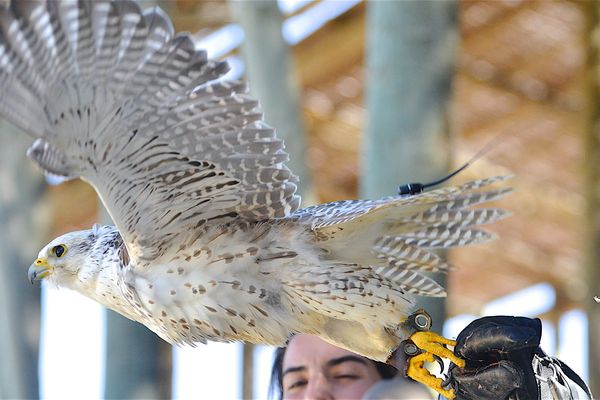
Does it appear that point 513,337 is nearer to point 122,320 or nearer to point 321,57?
point 122,320

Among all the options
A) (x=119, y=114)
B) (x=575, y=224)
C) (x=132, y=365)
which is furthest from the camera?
(x=575, y=224)

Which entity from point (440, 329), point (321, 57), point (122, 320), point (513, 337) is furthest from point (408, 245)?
point (321, 57)

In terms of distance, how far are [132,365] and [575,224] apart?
693 cm

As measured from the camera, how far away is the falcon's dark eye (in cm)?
351

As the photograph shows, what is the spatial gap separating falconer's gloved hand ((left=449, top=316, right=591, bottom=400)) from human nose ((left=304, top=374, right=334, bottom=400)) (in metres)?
0.75

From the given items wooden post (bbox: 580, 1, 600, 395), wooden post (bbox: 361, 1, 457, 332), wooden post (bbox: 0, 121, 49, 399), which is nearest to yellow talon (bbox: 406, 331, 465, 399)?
wooden post (bbox: 361, 1, 457, 332)

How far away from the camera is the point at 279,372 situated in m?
3.84

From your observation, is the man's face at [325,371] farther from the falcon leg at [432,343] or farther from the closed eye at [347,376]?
the falcon leg at [432,343]

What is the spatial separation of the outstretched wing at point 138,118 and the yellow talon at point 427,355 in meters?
0.54

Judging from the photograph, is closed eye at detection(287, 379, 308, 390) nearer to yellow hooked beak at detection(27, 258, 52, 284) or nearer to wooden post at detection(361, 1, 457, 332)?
yellow hooked beak at detection(27, 258, 52, 284)

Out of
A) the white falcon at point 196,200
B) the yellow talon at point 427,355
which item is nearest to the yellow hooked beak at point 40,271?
the white falcon at point 196,200

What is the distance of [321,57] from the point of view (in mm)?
9242

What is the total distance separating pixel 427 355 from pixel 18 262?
15.9 feet

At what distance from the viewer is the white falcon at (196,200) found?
3035 mm
